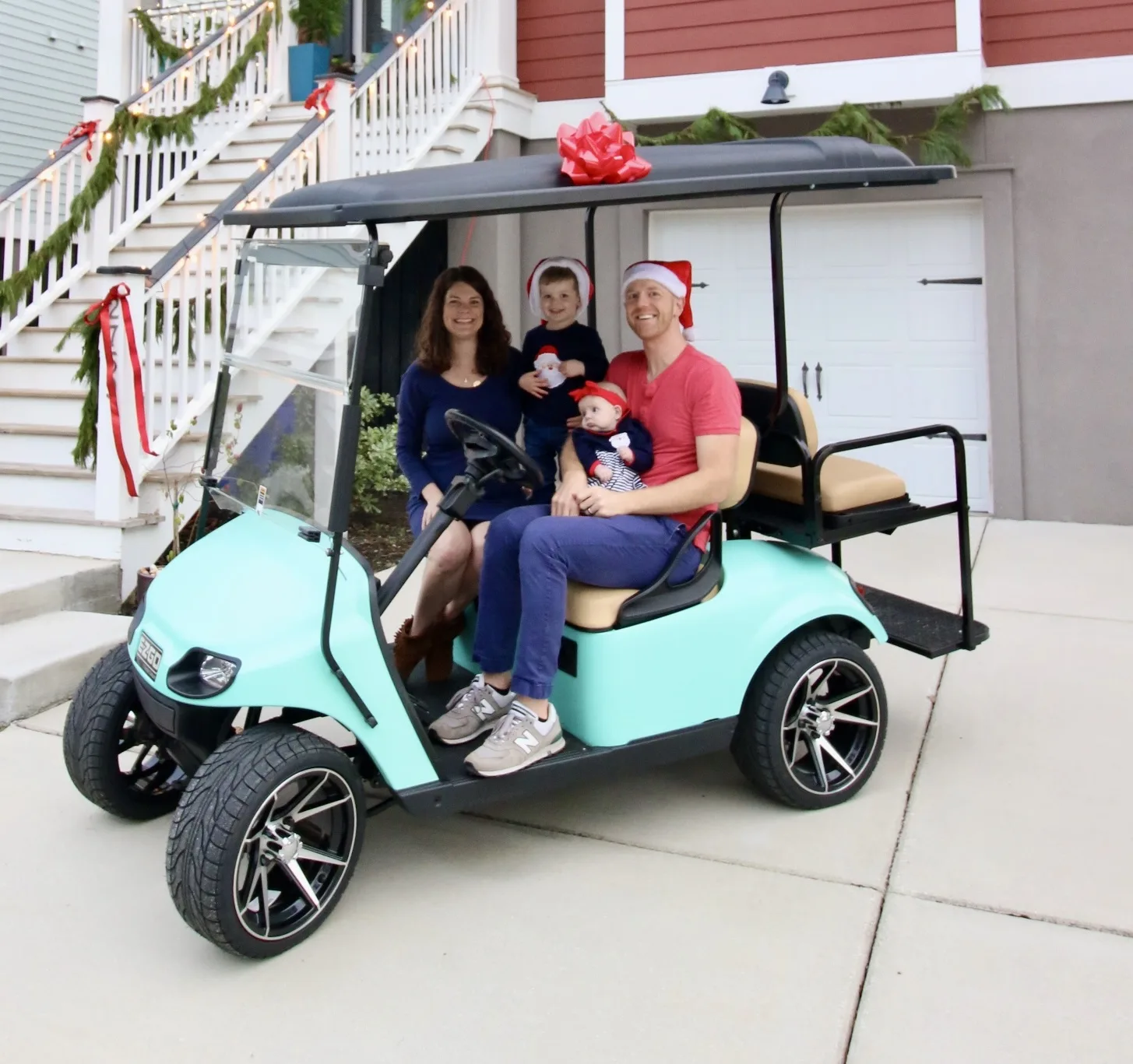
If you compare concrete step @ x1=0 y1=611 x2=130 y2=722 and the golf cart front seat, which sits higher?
the golf cart front seat

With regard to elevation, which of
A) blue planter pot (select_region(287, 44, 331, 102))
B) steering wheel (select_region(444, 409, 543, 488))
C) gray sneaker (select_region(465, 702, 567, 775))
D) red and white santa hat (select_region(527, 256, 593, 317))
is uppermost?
blue planter pot (select_region(287, 44, 331, 102))

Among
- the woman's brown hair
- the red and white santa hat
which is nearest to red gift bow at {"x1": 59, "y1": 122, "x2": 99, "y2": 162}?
the woman's brown hair

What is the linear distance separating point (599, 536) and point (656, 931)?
3.22 ft

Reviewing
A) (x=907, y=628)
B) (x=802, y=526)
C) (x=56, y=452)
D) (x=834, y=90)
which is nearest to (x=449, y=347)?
(x=802, y=526)

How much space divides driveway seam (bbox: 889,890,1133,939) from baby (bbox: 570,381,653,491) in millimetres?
1278

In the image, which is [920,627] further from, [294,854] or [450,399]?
[294,854]

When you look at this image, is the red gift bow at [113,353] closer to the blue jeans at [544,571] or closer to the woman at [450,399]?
the woman at [450,399]

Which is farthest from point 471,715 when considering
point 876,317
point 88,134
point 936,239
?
point 936,239

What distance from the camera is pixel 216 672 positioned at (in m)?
2.62

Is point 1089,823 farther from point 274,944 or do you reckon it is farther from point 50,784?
point 50,784

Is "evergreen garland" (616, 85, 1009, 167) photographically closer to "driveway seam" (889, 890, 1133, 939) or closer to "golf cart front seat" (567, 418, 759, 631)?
"golf cart front seat" (567, 418, 759, 631)

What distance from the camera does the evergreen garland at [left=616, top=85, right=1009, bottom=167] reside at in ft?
23.3

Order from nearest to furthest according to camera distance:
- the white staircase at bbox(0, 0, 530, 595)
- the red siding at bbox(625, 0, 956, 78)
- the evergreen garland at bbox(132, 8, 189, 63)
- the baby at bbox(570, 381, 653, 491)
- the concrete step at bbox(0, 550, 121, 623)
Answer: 1. the baby at bbox(570, 381, 653, 491)
2. the concrete step at bbox(0, 550, 121, 623)
3. the white staircase at bbox(0, 0, 530, 595)
4. the red siding at bbox(625, 0, 956, 78)
5. the evergreen garland at bbox(132, 8, 189, 63)

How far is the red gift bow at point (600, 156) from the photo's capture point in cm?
273
